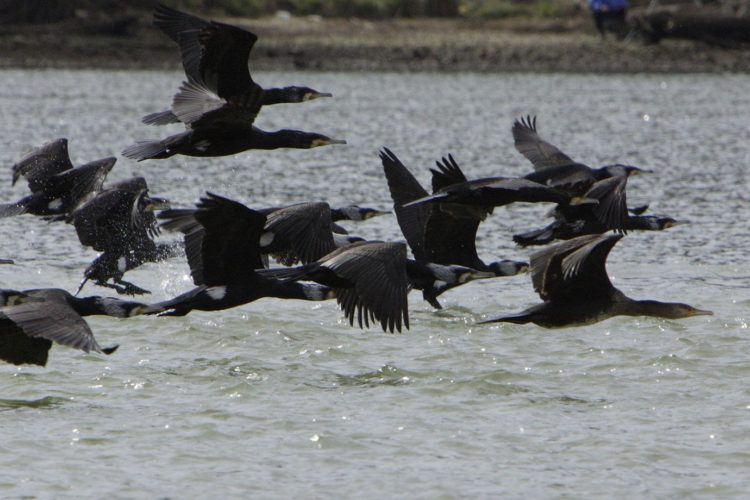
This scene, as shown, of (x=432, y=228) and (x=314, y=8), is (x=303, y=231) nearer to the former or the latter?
(x=432, y=228)

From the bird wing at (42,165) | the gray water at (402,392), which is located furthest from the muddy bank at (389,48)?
the bird wing at (42,165)

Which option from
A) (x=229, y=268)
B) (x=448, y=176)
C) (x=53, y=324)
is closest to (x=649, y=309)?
(x=448, y=176)

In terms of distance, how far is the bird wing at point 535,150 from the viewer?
1434 centimetres

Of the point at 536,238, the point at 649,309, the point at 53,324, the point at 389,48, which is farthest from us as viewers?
the point at 389,48

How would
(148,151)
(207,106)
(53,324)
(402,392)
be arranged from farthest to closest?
1. (148,151)
2. (207,106)
3. (402,392)
4. (53,324)

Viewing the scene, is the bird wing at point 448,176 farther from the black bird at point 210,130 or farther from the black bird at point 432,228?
the black bird at point 210,130

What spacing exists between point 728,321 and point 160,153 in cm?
505

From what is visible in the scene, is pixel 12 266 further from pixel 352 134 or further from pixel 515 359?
pixel 352 134

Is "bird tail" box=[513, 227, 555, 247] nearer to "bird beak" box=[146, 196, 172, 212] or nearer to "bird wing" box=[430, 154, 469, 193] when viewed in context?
"bird wing" box=[430, 154, 469, 193]

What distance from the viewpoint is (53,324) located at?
29.7ft

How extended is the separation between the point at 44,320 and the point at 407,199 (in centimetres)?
425

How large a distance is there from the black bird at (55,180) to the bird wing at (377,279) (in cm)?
364

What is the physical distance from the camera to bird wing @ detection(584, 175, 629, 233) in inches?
502

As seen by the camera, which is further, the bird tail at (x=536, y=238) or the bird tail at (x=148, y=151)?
the bird tail at (x=536, y=238)
